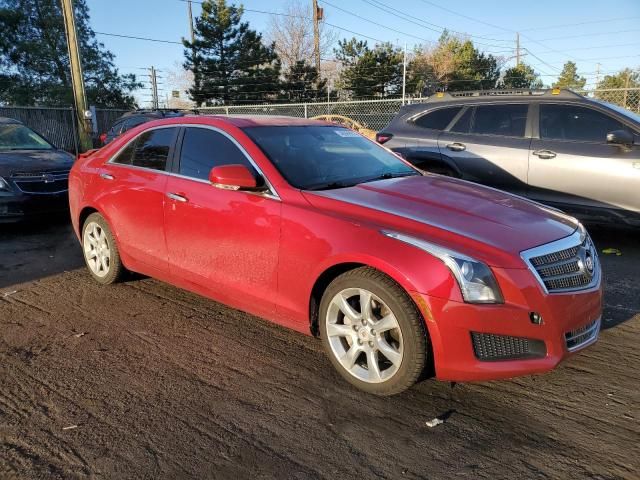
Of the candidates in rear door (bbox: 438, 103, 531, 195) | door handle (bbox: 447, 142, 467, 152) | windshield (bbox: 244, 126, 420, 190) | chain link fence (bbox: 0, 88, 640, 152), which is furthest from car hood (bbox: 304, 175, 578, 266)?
chain link fence (bbox: 0, 88, 640, 152)

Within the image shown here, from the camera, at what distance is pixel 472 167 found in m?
7.01

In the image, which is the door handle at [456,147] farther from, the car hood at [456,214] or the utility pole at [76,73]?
the utility pole at [76,73]

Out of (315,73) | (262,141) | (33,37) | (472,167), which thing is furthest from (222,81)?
(262,141)

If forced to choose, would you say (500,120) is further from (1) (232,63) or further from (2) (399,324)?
(1) (232,63)

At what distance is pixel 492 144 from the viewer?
688cm

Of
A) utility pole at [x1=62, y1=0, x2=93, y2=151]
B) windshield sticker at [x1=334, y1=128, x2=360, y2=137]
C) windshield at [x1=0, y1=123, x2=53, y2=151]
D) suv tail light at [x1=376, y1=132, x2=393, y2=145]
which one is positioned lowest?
suv tail light at [x1=376, y1=132, x2=393, y2=145]

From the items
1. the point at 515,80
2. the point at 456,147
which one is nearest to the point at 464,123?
the point at 456,147

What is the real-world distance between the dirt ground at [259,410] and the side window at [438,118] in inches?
153

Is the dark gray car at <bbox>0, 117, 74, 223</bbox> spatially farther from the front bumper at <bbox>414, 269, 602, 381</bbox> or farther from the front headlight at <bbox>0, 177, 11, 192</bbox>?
the front bumper at <bbox>414, 269, 602, 381</bbox>

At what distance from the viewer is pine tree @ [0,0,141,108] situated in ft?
107

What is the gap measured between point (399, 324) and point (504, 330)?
21.5 inches

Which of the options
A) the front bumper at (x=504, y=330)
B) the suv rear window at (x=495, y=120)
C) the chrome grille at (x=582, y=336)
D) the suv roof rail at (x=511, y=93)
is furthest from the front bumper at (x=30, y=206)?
the chrome grille at (x=582, y=336)

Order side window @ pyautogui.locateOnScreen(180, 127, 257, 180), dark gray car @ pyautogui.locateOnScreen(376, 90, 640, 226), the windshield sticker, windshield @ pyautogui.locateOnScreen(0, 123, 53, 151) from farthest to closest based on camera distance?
windshield @ pyautogui.locateOnScreen(0, 123, 53, 151) → dark gray car @ pyautogui.locateOnScreen(376, 90, 640, 226) → the windshield sticker → side window @ pyautogui.locateOnScreen(180, 127, 257, 180)

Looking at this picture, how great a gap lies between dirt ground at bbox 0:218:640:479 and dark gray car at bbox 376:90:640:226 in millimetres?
2237
